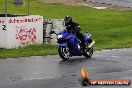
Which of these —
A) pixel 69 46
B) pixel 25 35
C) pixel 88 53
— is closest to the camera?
pixel 69 46

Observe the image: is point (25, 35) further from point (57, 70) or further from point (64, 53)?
point (57, 70)

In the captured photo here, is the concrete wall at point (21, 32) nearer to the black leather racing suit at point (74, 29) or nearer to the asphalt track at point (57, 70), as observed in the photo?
the asphalt track at point (57, 70)

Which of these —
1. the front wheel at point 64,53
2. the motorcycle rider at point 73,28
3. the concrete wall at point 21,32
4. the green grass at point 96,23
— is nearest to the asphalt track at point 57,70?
the front wheel at point 64,53

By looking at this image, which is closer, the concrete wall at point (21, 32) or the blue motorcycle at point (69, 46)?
the blue motorcycle at point (69, 46)

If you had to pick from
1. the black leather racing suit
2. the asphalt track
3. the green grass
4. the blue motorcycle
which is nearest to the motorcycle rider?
the black leather racing suit

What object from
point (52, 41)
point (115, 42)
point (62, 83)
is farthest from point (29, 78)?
point (115, 42)

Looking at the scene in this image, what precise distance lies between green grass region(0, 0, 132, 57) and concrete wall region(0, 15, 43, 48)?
20.4 inches

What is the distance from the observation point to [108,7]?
51.6 metres

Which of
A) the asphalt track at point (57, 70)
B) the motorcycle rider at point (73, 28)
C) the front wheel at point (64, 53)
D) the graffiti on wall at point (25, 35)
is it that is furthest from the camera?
the graffiti on wall at point (25, 35)

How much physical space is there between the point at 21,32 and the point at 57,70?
750cm

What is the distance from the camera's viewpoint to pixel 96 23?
39.4 m

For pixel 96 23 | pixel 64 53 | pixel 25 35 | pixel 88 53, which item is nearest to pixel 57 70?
pixel 64 53

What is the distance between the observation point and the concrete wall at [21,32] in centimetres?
2447

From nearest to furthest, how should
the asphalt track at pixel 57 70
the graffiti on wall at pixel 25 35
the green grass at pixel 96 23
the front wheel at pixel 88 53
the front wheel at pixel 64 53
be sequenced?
the asphalt track at pixel 57 70
the front wheel at pixel 64 53
the front wheel at pixel 88 53
the green grass at pixel 96 23
the graffiti on wall at pixel 25 35
